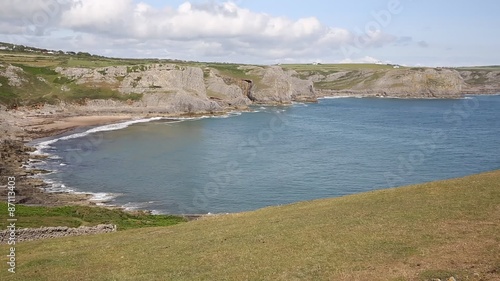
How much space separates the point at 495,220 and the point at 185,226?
63.3 ft

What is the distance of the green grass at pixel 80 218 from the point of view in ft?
127

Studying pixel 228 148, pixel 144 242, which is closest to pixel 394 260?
pixel 144 242

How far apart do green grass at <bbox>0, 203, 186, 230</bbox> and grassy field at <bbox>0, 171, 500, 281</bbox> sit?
942 centimetres

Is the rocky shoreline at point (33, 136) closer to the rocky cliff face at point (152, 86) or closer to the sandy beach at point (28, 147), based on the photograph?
the sandy beach at point (28, 147)

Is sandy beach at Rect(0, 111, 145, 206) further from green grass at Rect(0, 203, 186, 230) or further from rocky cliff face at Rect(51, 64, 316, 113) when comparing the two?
rocky cliff face at Rect(51, 64, 316, 113)

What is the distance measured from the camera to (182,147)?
321 feet

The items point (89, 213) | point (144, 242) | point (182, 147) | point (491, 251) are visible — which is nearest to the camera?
point (491, 251)

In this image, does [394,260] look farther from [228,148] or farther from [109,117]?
[109,117]

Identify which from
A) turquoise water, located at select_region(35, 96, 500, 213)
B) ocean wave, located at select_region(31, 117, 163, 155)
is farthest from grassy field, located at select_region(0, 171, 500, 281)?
ocean wave, located at select_region(31, 117, 163, 155)

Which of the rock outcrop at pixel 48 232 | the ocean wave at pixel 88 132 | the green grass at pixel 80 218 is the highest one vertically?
the rock outcrop at pixel 48 232

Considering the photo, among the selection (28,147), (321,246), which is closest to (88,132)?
(28,147)

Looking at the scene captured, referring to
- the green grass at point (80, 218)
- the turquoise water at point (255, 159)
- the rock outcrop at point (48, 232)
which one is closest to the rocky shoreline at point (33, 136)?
the turquoise water at point (255, 159)

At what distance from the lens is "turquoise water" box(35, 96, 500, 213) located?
6291 cm

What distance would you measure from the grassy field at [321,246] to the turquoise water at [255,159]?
27.9m
